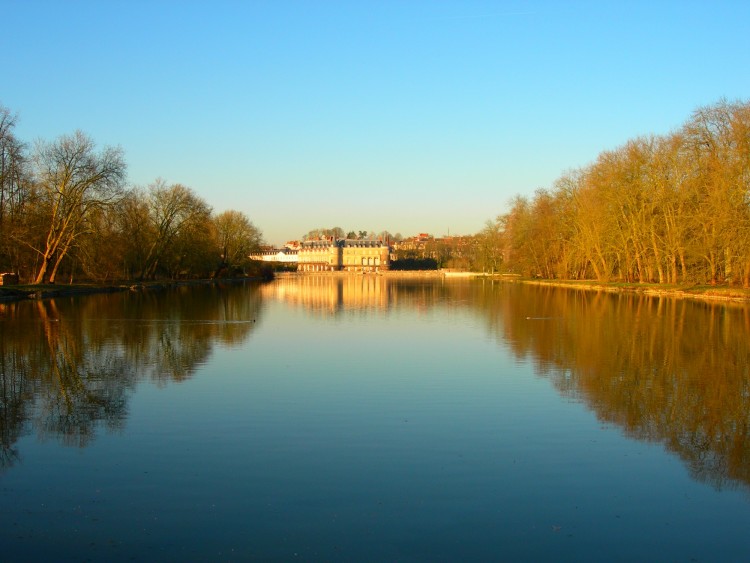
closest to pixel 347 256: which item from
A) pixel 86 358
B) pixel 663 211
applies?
pixel 663 211

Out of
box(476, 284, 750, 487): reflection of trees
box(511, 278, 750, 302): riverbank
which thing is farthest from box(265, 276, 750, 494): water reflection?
box(511, 278, 750, 302): riverbank

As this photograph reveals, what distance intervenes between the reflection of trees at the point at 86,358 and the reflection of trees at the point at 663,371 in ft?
24.4

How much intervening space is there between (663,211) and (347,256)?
139 meters

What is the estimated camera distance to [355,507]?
6699 millimetres

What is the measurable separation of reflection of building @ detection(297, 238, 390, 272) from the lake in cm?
15739

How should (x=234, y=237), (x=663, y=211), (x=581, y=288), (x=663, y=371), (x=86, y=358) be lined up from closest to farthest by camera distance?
(x=663, y=371) → (x=86, y=358) → (x=663, y=211) → (x=581, y=288) → (x=234, y=237)

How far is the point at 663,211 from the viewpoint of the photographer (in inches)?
1874

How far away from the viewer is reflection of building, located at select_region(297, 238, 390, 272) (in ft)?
584

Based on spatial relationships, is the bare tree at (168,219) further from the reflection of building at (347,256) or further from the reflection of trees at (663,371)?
the reflection of building at (347,256)

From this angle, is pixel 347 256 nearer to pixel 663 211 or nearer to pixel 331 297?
pixel 331 297

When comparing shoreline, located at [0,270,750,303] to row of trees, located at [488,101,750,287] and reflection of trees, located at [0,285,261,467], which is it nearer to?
row of trees, located at [488,101,750,287]

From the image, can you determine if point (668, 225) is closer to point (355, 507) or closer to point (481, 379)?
point (481, 379)

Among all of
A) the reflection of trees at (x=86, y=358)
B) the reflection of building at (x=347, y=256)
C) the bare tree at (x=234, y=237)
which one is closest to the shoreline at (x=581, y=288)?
the reflection of trees at (x=86, y=358)

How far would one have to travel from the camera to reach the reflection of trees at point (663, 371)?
29.9 feet
